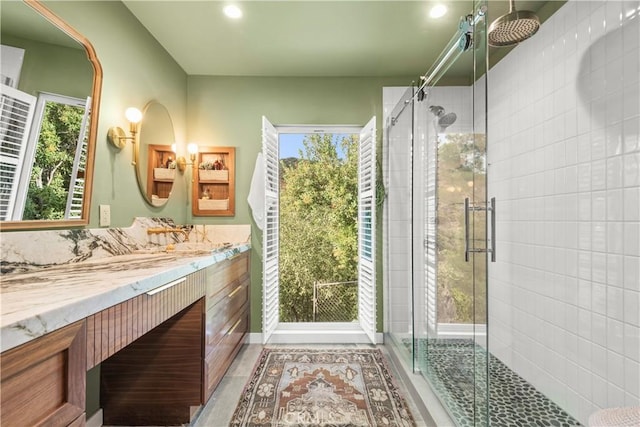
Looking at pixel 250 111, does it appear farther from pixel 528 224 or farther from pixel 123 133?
pixel 528 224

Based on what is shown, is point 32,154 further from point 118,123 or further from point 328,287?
point 328,287

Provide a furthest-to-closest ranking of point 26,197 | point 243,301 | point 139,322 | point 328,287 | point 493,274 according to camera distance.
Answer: point 328,287 → point 243,301 → point 493,274 → point 26,197 → point 139,322

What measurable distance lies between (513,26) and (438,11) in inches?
19.7

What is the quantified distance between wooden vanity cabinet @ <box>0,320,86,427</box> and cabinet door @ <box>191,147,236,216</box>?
200cm

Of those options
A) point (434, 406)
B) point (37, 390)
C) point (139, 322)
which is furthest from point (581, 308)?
point (37, 390)

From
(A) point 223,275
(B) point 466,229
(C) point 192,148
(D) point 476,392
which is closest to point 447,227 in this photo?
(B) point 466,229

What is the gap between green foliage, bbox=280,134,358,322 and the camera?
3338mm

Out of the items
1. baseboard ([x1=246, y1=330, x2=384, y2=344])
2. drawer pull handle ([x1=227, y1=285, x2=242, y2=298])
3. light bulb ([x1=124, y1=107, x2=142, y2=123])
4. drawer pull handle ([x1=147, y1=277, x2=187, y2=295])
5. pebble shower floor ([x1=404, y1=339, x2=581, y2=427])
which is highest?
light bulb ([x1=124, y1=107, x2=142, y2=123])

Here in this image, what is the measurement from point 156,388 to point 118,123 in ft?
5.35

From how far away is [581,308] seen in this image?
5.25 ft

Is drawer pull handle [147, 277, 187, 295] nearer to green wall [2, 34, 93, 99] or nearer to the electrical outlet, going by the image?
the electrical outlet

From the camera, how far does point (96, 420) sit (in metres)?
1.58

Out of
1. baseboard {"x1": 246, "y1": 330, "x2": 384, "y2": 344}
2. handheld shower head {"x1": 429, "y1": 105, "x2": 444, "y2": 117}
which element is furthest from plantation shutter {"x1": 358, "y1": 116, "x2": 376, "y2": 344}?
handheld shower head {"x1": 429, "y1": 105, "x2": 444, "y2": 117}

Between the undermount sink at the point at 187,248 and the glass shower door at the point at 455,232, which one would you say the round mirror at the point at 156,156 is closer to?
the undermount sink at the point at 187,248
